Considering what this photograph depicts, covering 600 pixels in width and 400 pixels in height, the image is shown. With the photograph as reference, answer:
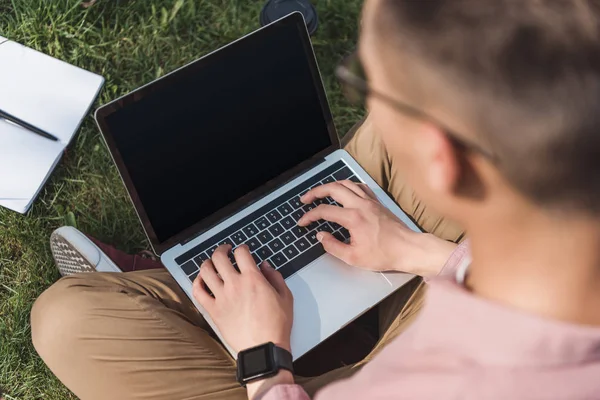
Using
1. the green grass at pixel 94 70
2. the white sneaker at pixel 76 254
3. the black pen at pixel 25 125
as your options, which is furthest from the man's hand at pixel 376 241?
the black pen at pixel 25 125

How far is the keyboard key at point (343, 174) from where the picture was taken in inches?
69.8

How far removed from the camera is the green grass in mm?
2039

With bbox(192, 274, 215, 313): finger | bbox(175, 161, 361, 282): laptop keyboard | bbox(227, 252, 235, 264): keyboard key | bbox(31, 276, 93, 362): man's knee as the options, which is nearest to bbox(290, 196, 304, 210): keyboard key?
bbox(175, 161, 361, 282): laptop keyboard

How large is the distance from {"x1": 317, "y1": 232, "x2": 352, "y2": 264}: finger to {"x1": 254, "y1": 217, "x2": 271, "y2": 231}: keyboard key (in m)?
0.16

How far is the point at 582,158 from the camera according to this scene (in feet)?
2.54

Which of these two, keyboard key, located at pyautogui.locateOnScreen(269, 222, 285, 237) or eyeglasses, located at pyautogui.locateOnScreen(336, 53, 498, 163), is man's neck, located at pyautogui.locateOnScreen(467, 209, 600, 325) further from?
keyboard key, located at pyautogui.locateOnScreen(269, 222, 285, 237)

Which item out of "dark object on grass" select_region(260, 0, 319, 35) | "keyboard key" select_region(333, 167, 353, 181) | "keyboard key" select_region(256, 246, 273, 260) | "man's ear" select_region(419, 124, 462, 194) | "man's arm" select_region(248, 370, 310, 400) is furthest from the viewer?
"dark object on grass" select_region(260, 0, 319, 35)

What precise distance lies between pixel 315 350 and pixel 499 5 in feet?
3.64

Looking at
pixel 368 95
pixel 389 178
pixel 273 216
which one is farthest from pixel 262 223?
pixel 368 95

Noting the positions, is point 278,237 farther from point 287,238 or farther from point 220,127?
point 220,127

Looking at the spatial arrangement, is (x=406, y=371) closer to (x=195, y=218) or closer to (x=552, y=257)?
(x=552, y=257)

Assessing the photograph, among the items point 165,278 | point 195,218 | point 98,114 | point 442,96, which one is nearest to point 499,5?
point 442,96

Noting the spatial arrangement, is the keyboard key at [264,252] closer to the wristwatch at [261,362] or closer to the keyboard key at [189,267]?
the keyboard key at [189,267]

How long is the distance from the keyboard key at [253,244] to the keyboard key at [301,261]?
89 millimetres
